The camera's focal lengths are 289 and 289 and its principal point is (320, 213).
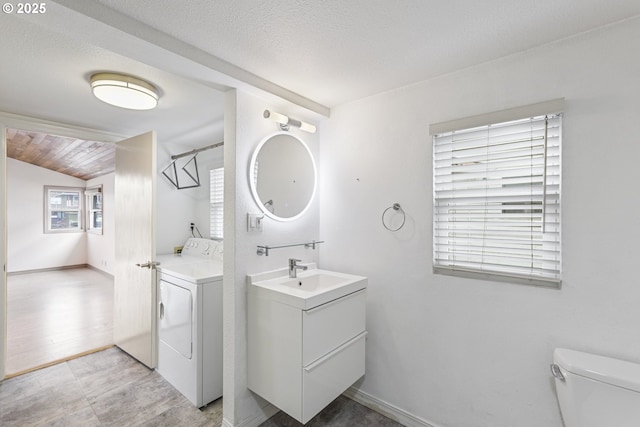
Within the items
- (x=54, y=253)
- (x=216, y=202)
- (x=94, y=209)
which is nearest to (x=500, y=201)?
(x=216, y=202)

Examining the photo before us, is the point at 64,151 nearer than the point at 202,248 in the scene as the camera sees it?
No

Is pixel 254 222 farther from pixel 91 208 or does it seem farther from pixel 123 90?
pixel 91 208

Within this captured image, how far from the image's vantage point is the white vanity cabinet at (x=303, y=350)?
5.11 ft

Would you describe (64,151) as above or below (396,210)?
above

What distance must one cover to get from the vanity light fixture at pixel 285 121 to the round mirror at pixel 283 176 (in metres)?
0.08

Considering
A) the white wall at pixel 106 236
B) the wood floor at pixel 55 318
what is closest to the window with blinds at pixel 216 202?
the wood floor at pixel 55 318

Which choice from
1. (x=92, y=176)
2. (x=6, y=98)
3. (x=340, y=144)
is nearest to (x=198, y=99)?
(x=340, y=144)

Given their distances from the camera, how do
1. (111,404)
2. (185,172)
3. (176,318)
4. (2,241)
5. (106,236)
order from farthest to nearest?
(106,236)
(185,172)
(2,241)
(176,318)
(111,404)

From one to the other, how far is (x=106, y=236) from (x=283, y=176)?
5.82m

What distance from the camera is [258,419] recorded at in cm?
189

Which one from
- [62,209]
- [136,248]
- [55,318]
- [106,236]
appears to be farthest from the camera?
[62,209]

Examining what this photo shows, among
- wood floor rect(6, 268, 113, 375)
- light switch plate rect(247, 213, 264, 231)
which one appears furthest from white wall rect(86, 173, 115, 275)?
light switch plate rect(247, 213, 264, 231)

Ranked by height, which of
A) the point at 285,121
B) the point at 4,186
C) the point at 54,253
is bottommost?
the point at 54,253

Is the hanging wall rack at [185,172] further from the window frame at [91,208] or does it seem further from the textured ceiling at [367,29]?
the window frame at [91,208]
